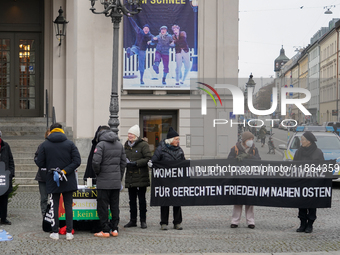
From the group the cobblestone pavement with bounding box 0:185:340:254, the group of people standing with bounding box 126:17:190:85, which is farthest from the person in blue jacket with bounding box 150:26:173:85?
the cobblestone pavement with bounding box 0:185:340:254

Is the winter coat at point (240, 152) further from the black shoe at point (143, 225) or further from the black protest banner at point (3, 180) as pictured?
the black protest banner at point (3, 180)

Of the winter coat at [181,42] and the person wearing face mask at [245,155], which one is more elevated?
the winter coat at [181,42]

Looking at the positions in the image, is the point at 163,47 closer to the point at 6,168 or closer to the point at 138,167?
the point at 6,168

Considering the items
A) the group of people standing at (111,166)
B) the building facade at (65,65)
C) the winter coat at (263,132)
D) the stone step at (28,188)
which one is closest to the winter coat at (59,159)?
the group of people standing at (111,166)

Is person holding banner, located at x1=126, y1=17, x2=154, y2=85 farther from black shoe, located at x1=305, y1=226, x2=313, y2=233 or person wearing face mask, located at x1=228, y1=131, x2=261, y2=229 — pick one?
black shoe, located at x1=305, y1=226, x2=313, y2=233

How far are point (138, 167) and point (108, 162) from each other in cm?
82

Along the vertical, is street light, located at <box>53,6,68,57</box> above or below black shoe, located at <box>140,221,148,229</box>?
above

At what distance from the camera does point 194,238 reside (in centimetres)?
838

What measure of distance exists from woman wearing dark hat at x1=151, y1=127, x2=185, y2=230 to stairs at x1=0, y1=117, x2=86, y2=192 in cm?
599

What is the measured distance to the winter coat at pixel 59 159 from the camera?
8.22 m

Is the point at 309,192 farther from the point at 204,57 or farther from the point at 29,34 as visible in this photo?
the point at 29,34

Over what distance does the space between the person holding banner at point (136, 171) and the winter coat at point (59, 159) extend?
44.7 inches

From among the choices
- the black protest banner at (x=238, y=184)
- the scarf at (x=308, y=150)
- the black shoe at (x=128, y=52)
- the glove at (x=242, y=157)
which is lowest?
the black protest banner at (x=238, y=184)

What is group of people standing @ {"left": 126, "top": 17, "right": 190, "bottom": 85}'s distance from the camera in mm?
20578
